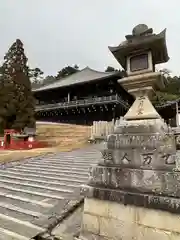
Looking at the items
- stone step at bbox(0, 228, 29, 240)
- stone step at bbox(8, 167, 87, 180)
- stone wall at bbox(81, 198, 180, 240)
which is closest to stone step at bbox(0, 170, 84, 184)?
stone step at bbox(8, 167, 87, 180)

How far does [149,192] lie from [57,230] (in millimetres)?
1587

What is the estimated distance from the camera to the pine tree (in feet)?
66.3

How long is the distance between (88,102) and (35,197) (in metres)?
22.8

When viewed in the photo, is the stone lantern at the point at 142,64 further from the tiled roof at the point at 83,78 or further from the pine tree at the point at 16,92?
the tiled roof at the point at 83,78

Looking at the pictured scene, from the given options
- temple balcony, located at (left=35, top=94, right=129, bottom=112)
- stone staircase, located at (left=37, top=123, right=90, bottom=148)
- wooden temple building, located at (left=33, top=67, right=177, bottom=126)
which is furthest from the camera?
wooden temple building, located at (left=33, top=67, right=177, bottom=126)

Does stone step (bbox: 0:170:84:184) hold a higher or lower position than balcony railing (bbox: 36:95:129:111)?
lower

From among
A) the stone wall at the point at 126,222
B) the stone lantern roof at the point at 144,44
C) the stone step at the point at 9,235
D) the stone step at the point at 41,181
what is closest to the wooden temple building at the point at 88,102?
the stone step at the point at 41,181

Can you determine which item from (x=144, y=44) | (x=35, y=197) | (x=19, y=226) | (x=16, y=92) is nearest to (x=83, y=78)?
(x=16, y=92)

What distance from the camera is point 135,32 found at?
3.25m

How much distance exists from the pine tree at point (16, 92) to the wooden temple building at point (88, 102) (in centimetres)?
782

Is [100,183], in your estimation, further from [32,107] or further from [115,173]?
[32,107]

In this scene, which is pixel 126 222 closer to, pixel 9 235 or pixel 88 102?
pixel 9 235

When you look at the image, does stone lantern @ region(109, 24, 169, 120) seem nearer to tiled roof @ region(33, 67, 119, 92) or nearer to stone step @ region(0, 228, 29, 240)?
stone step @ region(0, 228, 29, 240)

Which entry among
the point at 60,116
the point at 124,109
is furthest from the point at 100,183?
the point at 60,116
